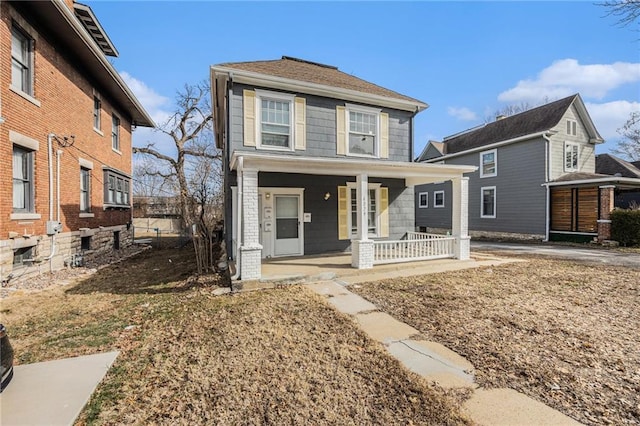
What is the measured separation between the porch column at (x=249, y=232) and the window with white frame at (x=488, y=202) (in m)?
15.7

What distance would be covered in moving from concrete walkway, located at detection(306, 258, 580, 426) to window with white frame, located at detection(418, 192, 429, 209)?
17.7m

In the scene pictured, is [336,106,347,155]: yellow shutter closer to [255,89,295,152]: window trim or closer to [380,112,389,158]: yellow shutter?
[380,112,389,158]: yellow shutter

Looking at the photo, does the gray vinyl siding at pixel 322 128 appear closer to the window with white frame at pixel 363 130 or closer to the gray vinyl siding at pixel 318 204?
the window with white frame at pixel 363 130

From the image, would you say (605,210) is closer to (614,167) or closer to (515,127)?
(515,127)

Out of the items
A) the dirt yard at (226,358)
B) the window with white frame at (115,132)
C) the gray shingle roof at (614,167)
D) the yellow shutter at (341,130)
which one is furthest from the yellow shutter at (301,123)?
the gray shingle roof at (614,167)

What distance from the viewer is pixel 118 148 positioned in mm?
13758

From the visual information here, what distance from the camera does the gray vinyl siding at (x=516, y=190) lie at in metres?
15.0

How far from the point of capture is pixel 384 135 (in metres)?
10.1

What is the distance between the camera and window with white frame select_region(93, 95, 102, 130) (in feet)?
36.9

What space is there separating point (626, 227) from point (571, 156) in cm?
470

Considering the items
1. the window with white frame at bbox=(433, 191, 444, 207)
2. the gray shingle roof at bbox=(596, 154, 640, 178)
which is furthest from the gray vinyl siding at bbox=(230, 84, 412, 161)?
the gray shingle roof at bbox=(596, 154, 640, 178)

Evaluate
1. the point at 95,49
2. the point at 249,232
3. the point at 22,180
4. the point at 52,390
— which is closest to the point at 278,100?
the point at 249,232

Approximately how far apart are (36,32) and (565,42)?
14.1 metres

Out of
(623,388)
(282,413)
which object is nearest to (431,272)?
(623,388)
